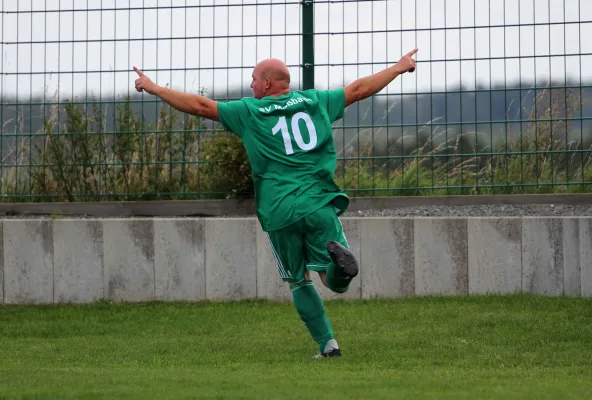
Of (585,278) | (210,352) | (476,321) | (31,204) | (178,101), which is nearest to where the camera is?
(178,101)

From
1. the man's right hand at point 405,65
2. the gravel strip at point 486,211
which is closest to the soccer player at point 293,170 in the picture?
the man's right hand at point 405,65

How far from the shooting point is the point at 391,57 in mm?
11039

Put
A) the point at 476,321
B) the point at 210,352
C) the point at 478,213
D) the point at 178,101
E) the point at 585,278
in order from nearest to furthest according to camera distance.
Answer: the point at 178,101 < the point at 210,352 < the point at 476,321 < the point at 585,278 < the point at 478,213

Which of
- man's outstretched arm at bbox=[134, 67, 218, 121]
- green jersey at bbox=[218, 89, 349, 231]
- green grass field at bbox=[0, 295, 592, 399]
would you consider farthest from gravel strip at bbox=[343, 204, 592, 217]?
man's outstretched arm at bbox=[134, 67, 218, 121]

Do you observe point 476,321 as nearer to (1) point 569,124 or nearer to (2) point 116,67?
(1) point 569,124

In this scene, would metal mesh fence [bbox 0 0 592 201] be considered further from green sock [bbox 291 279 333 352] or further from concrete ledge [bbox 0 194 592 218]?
green sock [bbox 291 279 333 352]

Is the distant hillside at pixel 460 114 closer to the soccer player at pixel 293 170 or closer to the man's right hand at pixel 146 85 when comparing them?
the soccer player at pixel 293 170

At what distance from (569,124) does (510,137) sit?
23.1 inches

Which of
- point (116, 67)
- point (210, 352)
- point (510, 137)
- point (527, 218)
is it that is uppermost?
point (116, 67)

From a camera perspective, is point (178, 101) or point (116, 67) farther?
point (116, 67)

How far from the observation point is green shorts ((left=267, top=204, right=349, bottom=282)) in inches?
275

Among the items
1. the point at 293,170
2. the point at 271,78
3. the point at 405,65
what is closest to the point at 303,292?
the point at 293,170

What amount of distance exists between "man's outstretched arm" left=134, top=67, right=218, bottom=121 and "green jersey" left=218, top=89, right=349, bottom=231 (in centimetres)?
8

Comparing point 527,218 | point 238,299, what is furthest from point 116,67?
point 527,218
